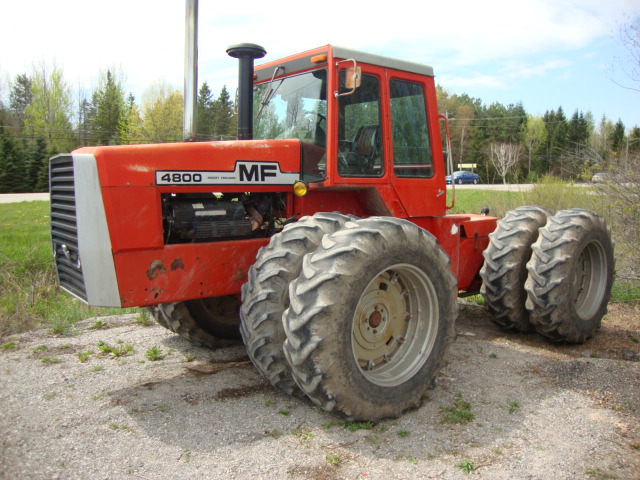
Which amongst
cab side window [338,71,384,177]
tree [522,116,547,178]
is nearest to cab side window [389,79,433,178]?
cab side window [338,71,384,177]

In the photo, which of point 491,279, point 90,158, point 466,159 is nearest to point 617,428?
point 491,279

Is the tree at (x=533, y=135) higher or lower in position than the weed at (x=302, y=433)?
higher

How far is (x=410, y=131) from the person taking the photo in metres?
5.37

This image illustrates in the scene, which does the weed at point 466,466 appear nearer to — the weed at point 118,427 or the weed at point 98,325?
the weed at point 118,427

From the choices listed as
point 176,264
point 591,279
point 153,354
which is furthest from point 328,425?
point 591,279

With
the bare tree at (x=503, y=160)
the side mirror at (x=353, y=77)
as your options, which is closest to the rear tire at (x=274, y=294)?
the side mirror at (x=353, y=77)

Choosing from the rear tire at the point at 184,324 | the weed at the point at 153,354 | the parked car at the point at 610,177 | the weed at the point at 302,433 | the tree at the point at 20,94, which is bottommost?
the weed at the point at 302,433

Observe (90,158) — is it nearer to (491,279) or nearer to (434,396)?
(434,396)

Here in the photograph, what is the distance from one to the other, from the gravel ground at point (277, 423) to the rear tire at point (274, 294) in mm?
361

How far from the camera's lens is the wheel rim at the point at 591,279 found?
6328 mm

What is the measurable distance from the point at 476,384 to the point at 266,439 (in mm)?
1937

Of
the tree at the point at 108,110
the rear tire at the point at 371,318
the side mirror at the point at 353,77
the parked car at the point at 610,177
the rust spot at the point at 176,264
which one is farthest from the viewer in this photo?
the tree at the point at 108,110

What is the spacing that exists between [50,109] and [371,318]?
53922 millimetres

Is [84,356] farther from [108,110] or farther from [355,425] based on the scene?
[108,110]
